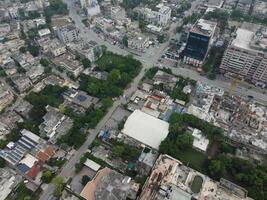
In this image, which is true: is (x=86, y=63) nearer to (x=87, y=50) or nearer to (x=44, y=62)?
(x=87, y=50)

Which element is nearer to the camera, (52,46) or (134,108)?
(134,108)

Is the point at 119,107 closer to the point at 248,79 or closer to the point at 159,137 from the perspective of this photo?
the point at 159,137

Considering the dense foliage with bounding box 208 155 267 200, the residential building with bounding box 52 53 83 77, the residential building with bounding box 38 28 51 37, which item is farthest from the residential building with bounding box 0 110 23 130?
the dense foliage with bounding box 208 155 267 200

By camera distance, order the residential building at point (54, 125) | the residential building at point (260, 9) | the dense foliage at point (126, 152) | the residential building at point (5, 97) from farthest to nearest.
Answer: the residential building at point (260, 9) < the residential building at point (5, 97) < the residential building at point (54, 125) < the dense foliage at point (126, 152)

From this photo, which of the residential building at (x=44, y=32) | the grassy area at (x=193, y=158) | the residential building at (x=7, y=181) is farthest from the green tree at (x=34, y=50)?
the grassy area at (x=193, y=158)

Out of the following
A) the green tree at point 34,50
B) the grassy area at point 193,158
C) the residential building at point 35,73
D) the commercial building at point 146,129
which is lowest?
the grassy area at point 193,158

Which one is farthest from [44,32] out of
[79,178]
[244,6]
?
[244,6]

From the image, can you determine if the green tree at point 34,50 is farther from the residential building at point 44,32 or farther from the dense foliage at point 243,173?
the dense foliage at point 243,173

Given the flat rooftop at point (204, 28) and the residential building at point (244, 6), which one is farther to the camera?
the residential building at point (244, 6)
